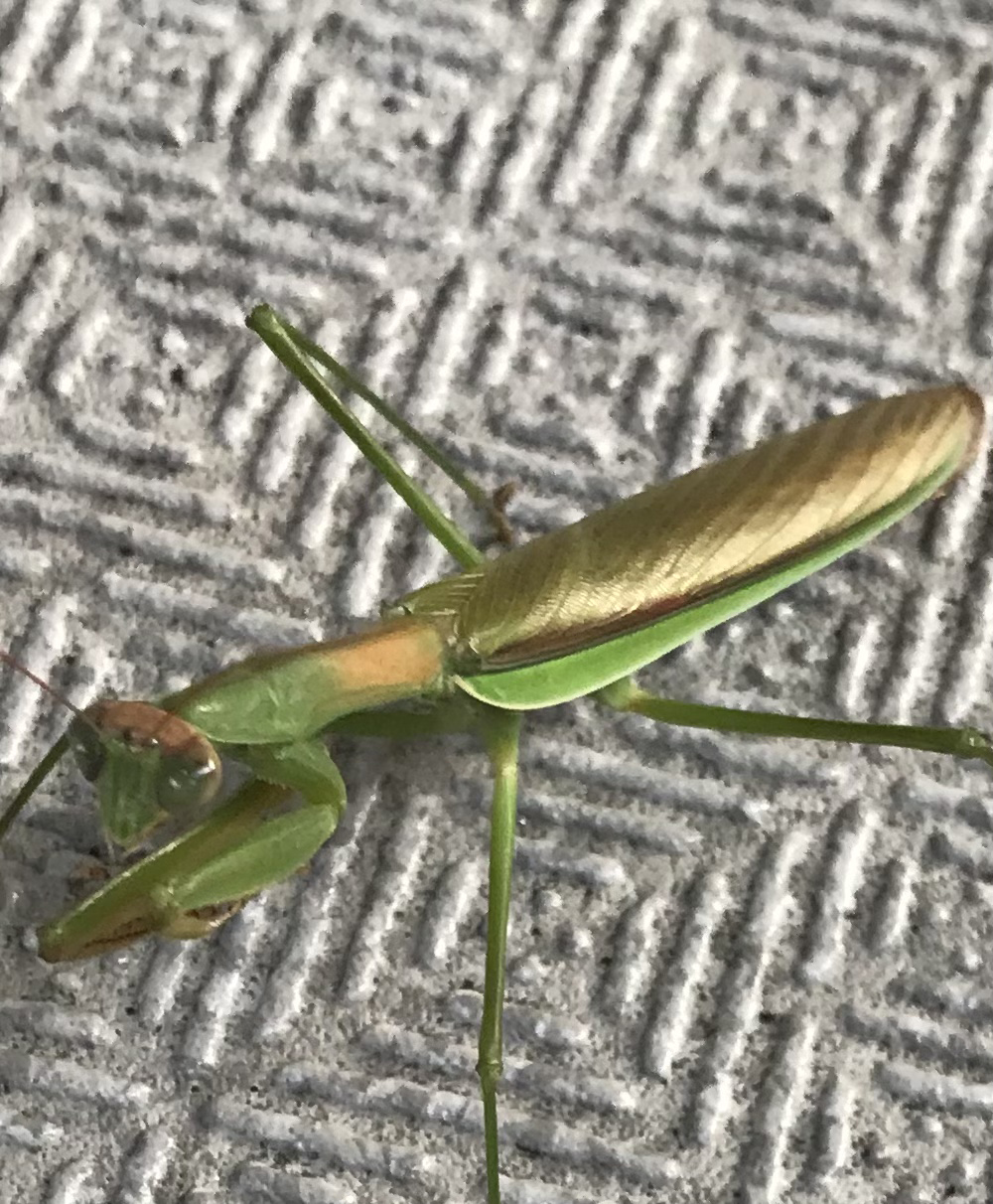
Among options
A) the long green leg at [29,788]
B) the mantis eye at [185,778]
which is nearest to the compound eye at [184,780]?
the mantis eye at [185,778]

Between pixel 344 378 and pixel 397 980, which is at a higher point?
pixel 344 378

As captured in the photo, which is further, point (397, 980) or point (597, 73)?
point (597, 73)

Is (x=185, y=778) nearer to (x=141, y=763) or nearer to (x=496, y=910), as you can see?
(x=141, y=763)

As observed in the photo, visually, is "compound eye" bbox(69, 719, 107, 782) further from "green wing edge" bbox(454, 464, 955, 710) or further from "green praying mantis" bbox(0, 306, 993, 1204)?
"green wing edge" bbox(454, 464, 955, 710)

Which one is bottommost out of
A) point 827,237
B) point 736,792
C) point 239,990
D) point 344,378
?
point 239,990

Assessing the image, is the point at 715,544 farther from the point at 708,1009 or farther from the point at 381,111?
the point at 381,111

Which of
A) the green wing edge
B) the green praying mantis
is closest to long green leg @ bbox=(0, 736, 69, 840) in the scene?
the green praying mantis

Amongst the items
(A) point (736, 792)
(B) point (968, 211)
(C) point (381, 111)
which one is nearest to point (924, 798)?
(A) point (736, 792)
